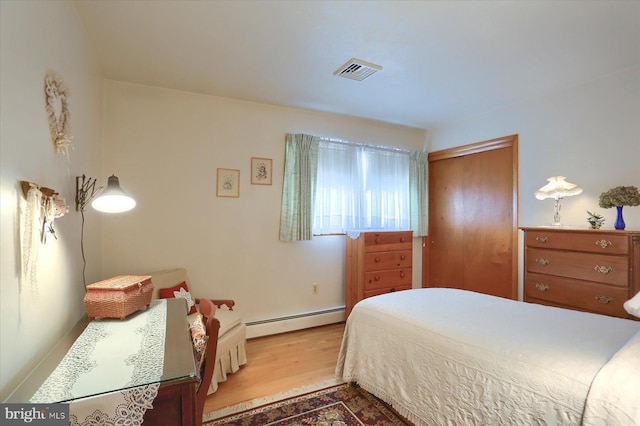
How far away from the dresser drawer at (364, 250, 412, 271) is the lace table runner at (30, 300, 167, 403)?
2397 millimetres

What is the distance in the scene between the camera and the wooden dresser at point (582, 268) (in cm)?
215

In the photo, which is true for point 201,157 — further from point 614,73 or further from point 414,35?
point 614,73

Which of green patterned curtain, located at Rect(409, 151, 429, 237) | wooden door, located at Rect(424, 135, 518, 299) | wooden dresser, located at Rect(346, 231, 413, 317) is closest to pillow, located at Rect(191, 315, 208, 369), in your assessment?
wooden dresser, located at Rect(346, 231, 413, 317)

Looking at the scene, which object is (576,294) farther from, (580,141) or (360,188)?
(360,188)

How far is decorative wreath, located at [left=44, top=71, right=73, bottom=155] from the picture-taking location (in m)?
1.33

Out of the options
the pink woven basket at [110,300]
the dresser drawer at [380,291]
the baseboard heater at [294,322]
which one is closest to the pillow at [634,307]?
the dresser drawer at [380,291]

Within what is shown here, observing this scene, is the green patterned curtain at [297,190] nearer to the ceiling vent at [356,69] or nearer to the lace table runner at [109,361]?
the ceiling vent at [356,69]

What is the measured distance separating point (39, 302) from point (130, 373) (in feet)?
2.18

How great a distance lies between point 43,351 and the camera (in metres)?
1.28

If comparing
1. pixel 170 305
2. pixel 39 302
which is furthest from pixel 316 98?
pixel 39 302

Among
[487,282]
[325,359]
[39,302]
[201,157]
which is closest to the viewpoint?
[39,302]

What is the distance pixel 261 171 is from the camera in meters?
3.37

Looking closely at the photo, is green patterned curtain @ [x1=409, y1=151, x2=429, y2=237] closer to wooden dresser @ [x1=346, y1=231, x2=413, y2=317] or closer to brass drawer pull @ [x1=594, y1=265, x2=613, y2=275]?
wooden dresser @ [x1=346, y1=231, x2=413, y2=317]

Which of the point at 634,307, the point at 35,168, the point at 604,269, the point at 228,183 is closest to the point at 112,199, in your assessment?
the point at 35,168
